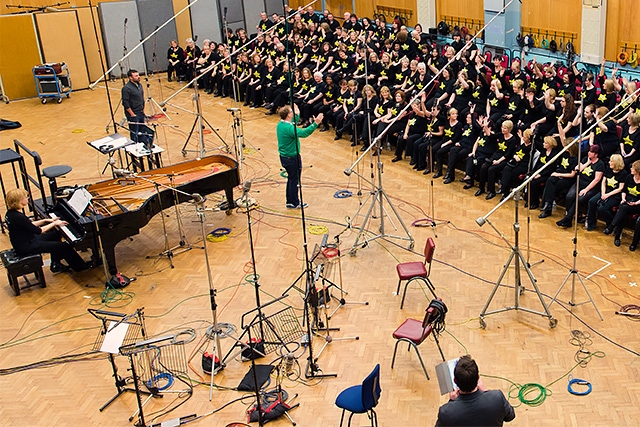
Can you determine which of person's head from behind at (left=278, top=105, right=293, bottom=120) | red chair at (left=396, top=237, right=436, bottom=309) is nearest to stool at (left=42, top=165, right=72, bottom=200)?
person's head from behind at (left=278, top=105, right=293, bottom=120)

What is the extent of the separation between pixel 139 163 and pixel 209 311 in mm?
4692

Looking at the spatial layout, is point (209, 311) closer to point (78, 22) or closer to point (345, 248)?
point (345, 248)

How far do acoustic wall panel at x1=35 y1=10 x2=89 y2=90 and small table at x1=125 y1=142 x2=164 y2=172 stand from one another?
23.9ft

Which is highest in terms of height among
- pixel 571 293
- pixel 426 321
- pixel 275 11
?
pixel 275 11

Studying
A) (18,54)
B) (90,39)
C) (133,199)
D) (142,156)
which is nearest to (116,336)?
(133,199)

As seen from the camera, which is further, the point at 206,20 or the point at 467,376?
the point at 206,20

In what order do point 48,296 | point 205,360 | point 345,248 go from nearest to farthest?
point 205,360, point 48,296, point 345,248

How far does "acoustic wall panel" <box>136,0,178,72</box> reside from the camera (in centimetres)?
1959

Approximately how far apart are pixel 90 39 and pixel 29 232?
39.9 feet

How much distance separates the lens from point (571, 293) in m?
7.71

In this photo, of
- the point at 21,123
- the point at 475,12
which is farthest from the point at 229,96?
the point at 475,12

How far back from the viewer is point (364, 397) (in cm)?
544

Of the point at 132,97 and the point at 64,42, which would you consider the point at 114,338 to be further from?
the point at 64,42

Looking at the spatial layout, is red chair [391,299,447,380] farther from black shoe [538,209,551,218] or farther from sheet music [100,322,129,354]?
black shoe [538,209,551,218]
